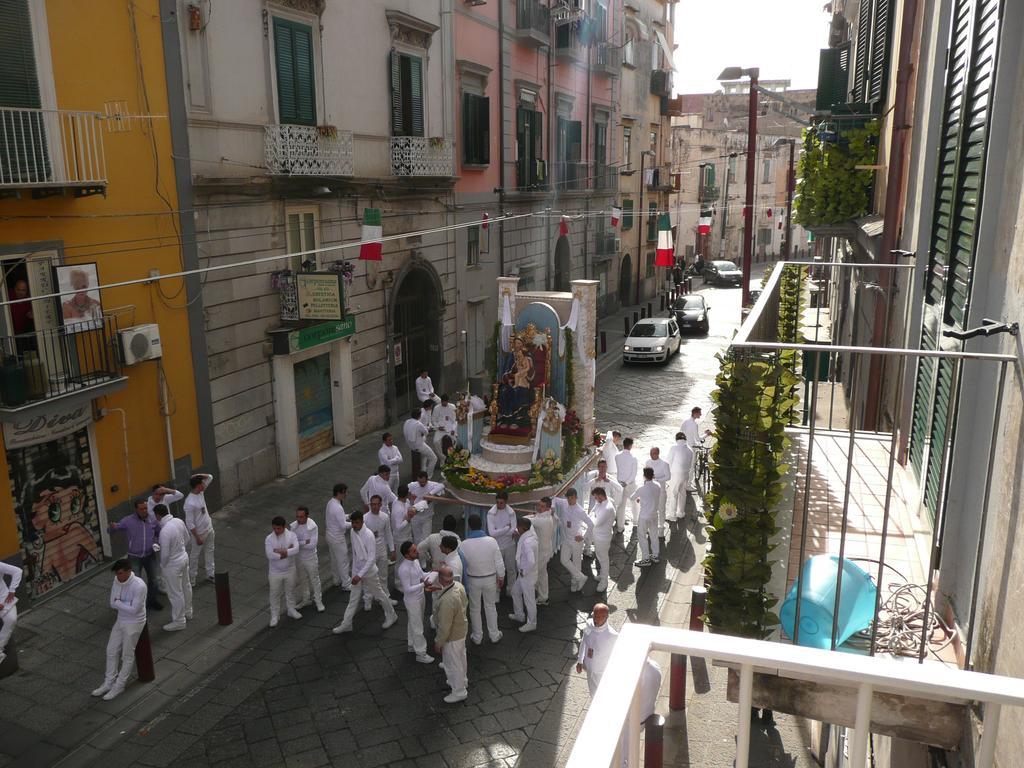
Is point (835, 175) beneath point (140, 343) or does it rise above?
above

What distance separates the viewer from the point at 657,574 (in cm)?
1225

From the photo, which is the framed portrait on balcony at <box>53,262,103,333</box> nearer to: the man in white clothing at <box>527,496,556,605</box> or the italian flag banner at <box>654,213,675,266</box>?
the man in white clothing at <box>527,496,556,605</box>

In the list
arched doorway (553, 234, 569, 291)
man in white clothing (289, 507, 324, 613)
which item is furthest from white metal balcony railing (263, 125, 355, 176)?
arched doorway (553, 234, 569, 291)

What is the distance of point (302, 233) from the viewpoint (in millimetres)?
16516

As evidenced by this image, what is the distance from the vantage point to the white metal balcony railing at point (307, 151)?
49.6ft

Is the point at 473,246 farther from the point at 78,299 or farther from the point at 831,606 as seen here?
the point at 831,606

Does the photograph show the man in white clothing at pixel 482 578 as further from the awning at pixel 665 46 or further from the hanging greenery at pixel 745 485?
the awning at pixel 665 46

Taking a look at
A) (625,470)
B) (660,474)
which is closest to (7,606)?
(625,470)

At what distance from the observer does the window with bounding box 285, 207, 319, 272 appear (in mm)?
16109

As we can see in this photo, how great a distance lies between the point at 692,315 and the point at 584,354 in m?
19.0

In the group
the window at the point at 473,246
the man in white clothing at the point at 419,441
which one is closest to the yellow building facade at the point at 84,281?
the man in white clothing at the point at 419,441

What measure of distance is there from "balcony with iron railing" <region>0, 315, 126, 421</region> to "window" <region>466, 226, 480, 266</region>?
1283 cm

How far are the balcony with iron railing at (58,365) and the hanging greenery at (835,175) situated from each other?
→ 1099 cm

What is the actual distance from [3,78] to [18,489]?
5.38 m
